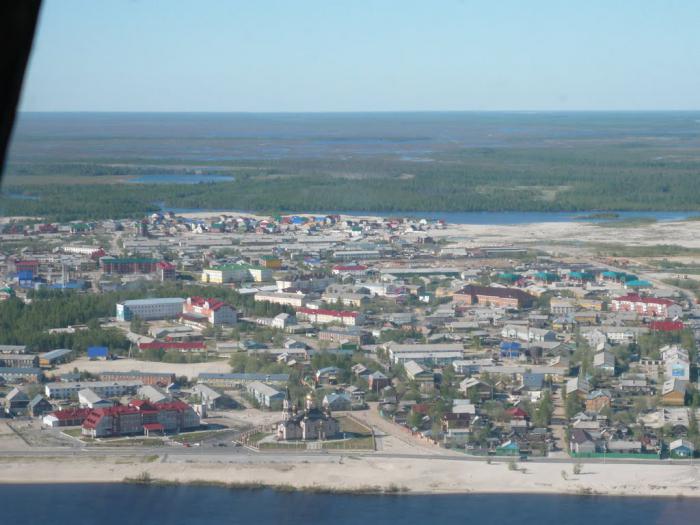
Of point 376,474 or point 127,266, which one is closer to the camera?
point 376,474

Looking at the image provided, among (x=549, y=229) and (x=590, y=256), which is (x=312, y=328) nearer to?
(x=590, y=256)

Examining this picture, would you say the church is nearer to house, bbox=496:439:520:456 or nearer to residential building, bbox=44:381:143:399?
house, bbox=496:439:520:456

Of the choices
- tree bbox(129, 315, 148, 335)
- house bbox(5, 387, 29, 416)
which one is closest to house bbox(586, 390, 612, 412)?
house bbox(5, 387, 29, 416)

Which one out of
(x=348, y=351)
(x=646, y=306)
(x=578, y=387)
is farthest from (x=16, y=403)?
(x=646, y=306)

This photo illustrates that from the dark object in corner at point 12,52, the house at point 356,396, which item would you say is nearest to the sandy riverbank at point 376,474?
the house at point 356,396

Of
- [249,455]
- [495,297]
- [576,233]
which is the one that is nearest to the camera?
[249,455]

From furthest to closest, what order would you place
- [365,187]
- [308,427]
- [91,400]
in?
[365,187] → [91,400] → [308,427]

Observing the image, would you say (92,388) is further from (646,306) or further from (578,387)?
(646,306)

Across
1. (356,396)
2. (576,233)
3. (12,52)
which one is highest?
(12,52)
